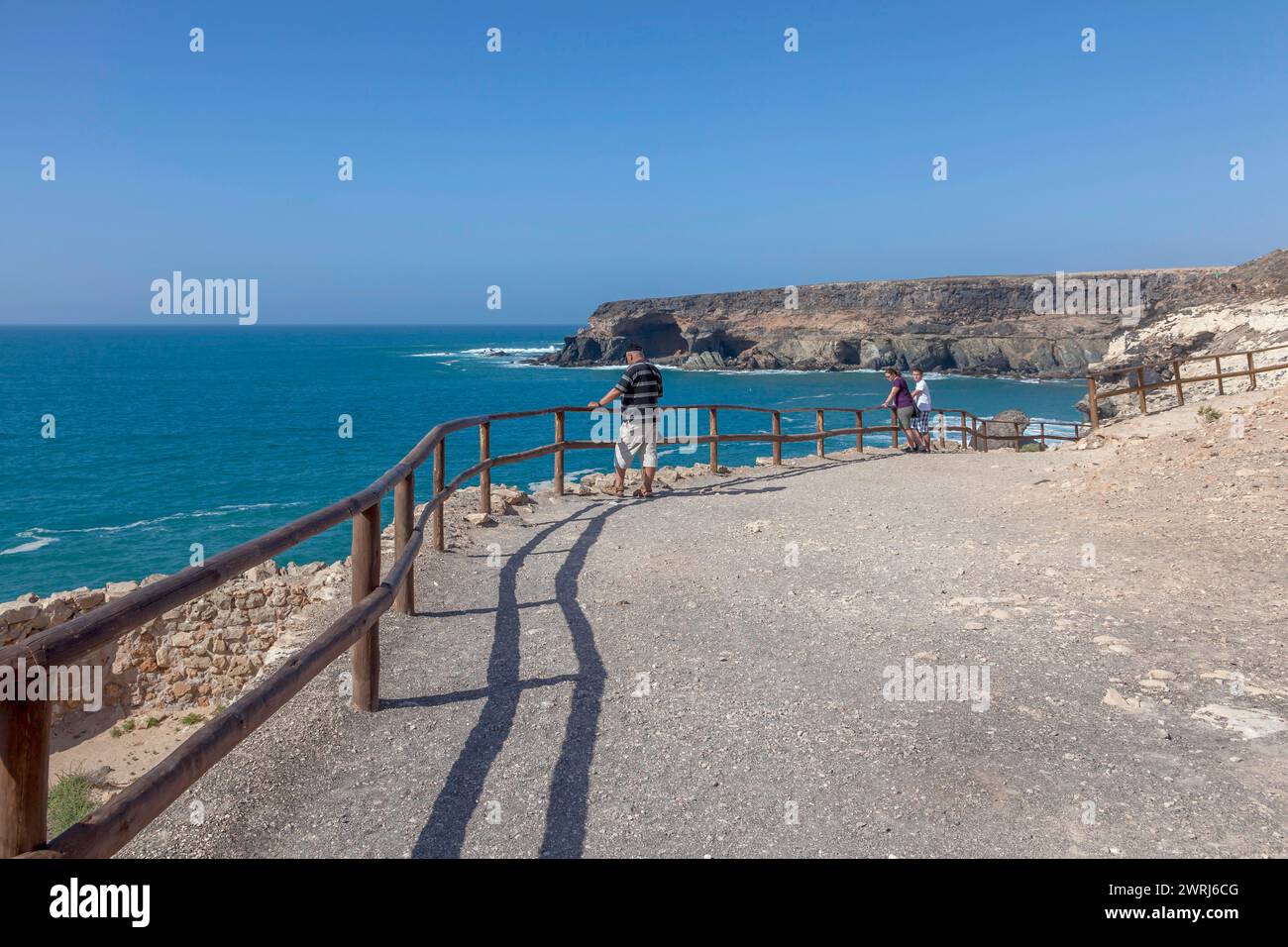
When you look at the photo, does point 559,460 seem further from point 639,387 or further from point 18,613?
point 18,613

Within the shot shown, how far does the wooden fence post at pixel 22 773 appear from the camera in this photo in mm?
1958

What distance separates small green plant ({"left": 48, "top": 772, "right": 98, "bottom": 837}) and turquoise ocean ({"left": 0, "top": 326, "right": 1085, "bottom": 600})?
584cm

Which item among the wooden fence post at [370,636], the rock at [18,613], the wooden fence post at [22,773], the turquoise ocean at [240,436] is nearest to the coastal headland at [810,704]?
the wooden fence post at [370,636]

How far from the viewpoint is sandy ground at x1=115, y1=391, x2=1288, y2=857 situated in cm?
328

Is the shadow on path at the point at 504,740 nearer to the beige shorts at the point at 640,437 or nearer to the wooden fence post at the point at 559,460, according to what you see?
the beige shorts at the point at 640,437

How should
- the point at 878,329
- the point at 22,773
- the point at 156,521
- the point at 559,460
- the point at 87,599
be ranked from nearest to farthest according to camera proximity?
the point at 22,773 → the point at 559,460 → the point at 87,599 → the point at 156,521 → the point at 878,329

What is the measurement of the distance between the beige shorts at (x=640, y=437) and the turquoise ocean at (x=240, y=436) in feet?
15.9

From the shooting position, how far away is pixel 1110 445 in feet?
50.1

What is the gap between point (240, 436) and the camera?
5300 centimetres

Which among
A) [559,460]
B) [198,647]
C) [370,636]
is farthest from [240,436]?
[370,636]

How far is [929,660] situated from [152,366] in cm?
13654

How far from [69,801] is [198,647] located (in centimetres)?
Answer: 302

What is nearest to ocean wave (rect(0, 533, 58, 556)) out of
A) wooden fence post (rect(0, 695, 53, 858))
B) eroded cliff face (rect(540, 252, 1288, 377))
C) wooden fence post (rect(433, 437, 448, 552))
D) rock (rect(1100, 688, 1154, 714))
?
wooden fence post (rect(433, 437, 448, 552))
